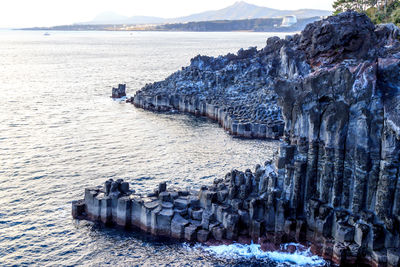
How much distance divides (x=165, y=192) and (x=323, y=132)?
12.6 meters

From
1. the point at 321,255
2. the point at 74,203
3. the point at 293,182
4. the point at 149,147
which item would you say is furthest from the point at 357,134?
the point at 149,147

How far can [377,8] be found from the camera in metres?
115

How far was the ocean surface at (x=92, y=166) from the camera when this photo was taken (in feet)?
97.3

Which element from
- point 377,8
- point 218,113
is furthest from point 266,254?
point 377,8

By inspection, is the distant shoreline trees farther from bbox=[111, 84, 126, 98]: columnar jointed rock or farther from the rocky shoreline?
the rocky shoreline

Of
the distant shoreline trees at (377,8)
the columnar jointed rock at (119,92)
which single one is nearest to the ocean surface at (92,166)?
the columnar jointed rock at (119,92)

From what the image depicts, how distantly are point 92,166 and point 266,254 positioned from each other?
23.6 meters

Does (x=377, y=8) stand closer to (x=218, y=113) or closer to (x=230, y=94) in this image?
(x=230, y=94)

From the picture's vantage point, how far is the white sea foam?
2852cm

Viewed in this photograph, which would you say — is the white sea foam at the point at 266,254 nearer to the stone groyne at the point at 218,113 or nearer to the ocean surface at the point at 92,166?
the ocean surface at the point at 92,166

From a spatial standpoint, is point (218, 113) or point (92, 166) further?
point (218, 113)

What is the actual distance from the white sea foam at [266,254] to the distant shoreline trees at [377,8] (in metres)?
77.7

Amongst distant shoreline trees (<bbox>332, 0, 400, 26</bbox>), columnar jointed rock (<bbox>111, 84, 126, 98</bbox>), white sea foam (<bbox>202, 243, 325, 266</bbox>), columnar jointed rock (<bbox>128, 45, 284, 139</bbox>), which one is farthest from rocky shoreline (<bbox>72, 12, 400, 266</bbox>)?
distant shoreline trees (<bbox>332, 0, 400, 26</bbox>)

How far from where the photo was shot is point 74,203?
35000 millimetres
